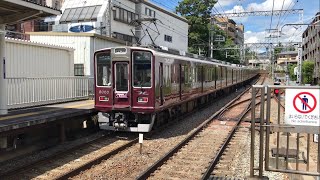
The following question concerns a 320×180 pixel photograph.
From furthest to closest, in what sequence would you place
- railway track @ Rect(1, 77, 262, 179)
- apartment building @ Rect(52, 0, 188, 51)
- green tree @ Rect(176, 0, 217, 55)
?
green tree @ Rect(176, 0, 217, 55), apartment building @ Rect(52, 0, 188, 51), railway track @ Rect(1, 77, 262, 179)

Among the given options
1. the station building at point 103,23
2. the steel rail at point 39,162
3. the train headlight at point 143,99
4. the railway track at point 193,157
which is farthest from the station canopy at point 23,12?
the station building at point 103,23

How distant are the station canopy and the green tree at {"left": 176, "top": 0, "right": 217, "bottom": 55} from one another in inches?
1923

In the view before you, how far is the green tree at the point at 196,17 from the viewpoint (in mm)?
59219

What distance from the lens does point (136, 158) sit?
30.4 ft

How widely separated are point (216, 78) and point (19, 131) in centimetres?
1660

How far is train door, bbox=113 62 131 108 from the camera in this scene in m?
11.9

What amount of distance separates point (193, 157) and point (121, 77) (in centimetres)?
400

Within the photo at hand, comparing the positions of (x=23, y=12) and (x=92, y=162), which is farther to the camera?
(x=23, y=12)

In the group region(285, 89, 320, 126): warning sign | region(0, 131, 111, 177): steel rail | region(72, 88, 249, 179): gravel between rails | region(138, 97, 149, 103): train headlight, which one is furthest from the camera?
region(138, 97, 149, 103): train headlight

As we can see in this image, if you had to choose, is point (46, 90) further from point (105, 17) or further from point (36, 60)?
point (105, 17)

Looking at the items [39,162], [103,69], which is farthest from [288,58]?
[39,162]

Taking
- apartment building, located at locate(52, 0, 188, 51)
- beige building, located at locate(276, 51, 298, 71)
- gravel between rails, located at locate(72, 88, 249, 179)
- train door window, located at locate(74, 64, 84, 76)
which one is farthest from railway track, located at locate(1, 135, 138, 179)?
beige building, located at locate(276, 51, 298, 71)

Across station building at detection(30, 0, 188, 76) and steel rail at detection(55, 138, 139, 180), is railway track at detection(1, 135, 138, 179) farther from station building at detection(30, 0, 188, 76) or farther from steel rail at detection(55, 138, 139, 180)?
station building at detection(30, 0, 188, 76)

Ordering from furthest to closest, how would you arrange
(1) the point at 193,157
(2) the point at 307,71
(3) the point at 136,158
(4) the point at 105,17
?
(2) the point at 307,71 < (4) the point at 105,17 < (1) the point at 193,157 < (3) the point at 136,158
